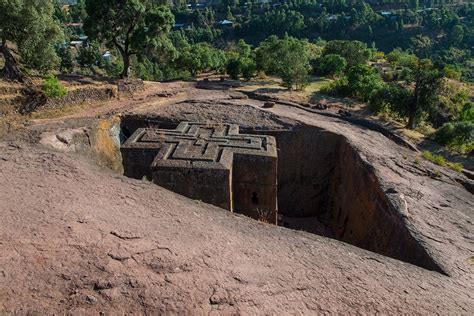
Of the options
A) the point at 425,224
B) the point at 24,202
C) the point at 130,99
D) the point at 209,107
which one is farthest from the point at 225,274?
the point at 130,99

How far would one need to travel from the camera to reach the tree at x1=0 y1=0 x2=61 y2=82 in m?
14.4

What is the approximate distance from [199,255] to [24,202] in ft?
11.4

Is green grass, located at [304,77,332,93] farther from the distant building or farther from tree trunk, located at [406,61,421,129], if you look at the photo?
the distant building

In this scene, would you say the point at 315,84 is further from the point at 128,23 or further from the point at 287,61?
the point at 128,23

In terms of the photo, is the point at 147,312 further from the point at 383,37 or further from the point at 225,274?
the point at 383,37

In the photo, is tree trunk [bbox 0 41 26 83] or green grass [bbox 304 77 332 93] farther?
green grass [bbox 304 77 332 93]

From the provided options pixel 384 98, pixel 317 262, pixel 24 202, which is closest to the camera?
pixel 317 262

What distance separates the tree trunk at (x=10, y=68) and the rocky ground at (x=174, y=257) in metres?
8.08

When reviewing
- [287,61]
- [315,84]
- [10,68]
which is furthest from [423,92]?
[10,68]

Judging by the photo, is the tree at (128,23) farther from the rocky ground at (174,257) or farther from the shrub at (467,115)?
the shrub at (467,115)

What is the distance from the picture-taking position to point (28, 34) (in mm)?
15164

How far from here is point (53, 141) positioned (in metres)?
10.9

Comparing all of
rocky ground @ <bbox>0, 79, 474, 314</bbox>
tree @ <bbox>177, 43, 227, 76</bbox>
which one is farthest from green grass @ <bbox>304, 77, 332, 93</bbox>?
rocky ground @ <bbox>0, 79, 474, 314</bbox>

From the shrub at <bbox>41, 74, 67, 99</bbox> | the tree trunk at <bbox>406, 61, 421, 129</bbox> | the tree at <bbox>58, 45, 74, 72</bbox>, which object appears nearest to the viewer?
the shrub at <bbox>41, 74, 67, 99</bbox>
